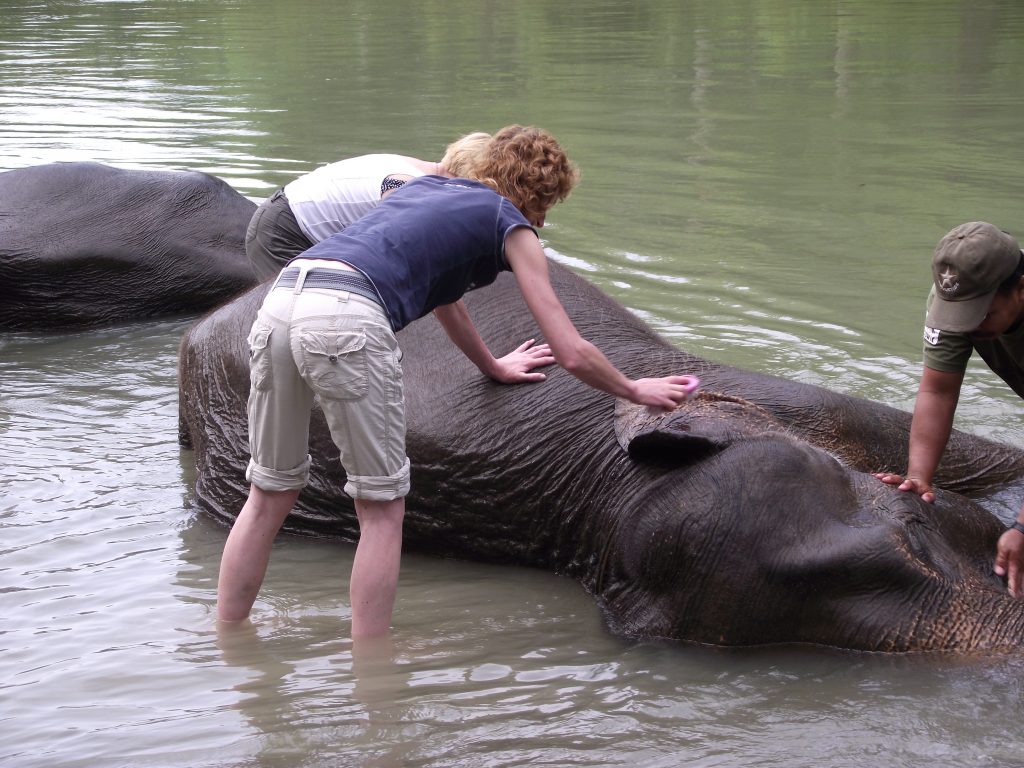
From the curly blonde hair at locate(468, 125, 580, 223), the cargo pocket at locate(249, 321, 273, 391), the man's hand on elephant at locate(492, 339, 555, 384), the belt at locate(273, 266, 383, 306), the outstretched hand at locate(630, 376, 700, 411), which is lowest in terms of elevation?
the man's hand on elephant at locate(492, 339, 555, 384)

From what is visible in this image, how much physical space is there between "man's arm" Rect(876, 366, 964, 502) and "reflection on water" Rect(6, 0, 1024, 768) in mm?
603

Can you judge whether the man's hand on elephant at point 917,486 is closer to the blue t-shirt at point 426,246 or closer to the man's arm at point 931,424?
the man's arm at point 931,424

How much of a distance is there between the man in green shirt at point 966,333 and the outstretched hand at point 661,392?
0.80 m

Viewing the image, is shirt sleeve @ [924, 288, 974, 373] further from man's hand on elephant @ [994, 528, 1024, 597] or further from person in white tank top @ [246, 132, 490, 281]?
person in white tank top @ [246, 132, 490, 281]

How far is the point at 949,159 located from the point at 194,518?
28.1 feet

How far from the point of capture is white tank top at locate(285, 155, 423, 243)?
5.86 meters

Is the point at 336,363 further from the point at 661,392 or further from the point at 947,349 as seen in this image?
the point at 947,349

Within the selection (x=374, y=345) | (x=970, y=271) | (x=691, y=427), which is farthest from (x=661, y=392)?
(x=970, y=271)

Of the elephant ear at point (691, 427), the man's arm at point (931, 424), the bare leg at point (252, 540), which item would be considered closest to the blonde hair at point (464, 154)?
the elephant ear at point (691, 427)

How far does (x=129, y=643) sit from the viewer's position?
14.8 feet

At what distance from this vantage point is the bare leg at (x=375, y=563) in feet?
13.8

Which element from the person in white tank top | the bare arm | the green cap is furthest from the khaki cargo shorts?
the green cap

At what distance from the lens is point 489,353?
491 centimetres

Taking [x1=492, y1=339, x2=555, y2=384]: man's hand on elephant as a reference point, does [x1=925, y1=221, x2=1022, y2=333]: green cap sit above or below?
above
